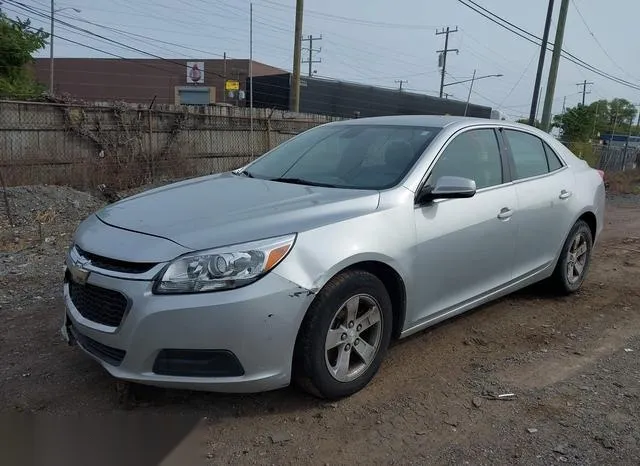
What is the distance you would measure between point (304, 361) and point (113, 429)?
102cm

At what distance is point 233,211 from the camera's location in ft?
10.2

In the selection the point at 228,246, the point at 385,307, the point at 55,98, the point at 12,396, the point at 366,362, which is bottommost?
the point at 12,396

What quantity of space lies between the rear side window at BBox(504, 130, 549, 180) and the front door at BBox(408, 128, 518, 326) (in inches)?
9.0

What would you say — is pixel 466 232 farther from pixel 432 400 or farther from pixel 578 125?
pixel 578 125

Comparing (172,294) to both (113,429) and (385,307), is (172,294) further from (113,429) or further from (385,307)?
(385,307)

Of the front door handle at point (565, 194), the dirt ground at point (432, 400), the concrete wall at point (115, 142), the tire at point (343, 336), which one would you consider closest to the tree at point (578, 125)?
the concrete wall at point (115, 142)

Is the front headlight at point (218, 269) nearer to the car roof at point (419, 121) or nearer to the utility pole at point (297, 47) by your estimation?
the car roof at point (419, 121)

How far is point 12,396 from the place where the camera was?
10.3ft

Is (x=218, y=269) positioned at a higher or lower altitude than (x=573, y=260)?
higher

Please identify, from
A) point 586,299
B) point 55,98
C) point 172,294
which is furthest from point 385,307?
point 55,98

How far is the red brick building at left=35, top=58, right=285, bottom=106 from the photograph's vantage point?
151ft

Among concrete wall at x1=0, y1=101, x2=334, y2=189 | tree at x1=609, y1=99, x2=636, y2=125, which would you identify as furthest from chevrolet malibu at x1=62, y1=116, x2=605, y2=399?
tree at x1=609, y1=99, x2=636, y2=125

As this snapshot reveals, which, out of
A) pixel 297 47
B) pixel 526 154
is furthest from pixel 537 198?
pixel 297 47

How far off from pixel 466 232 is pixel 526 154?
4.45 ft
